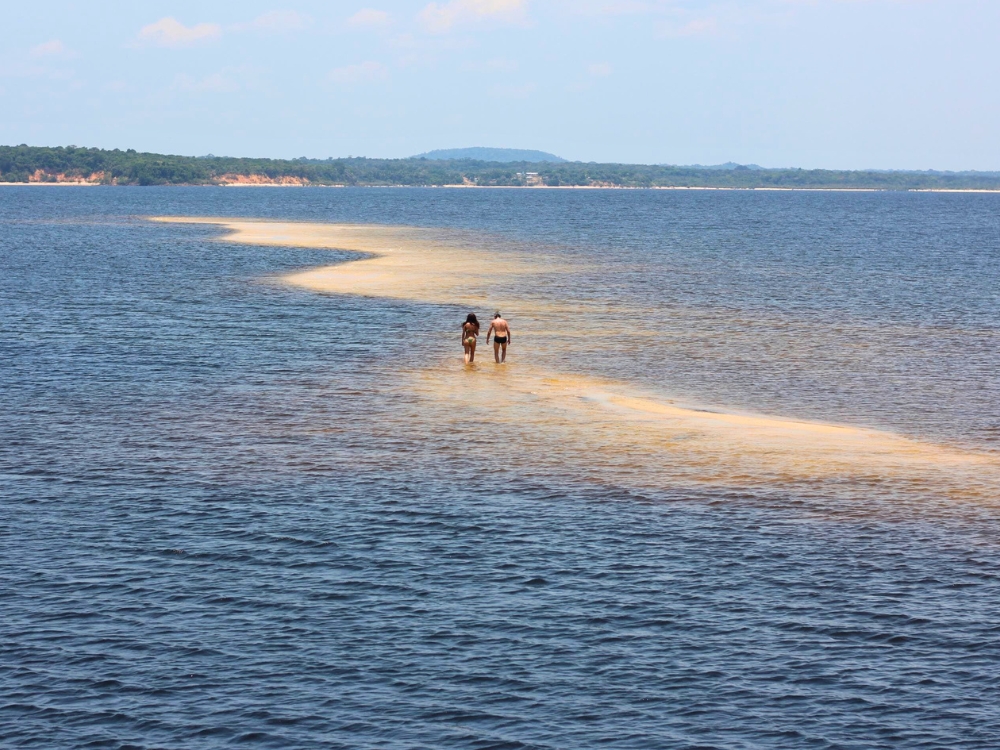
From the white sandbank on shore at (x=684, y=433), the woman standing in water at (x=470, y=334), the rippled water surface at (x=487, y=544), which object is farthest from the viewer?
the woman standing in water at (x=470, y=334)

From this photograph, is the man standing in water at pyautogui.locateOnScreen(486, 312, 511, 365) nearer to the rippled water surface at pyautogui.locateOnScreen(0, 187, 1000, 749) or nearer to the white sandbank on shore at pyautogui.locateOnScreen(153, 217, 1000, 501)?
the white sandbank on shore at pyautogui.locateOnScreen(153, 217, 1000, 501)

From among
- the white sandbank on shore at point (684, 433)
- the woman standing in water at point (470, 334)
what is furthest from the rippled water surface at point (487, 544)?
the woman standing in water at point (470, 334)

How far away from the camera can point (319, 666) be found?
864 inches

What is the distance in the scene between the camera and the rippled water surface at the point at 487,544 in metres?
20.6

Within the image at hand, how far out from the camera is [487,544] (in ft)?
92.5

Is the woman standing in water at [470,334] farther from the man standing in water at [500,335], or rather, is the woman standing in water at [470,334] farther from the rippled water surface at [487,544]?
the rippled water surface at [487,544]

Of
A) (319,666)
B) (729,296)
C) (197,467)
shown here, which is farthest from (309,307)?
(319,666)

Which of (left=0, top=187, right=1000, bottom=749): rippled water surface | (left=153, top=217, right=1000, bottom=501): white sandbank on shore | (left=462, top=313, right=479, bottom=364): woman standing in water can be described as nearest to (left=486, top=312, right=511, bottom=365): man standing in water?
(left=462, top=313, right=479, bottom=364): woman standing in water

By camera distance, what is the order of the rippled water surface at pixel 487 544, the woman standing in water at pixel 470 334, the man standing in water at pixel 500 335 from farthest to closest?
the man standing in water at pixel 500 335
the woman standing in water at pixel 470 334
the rippled water surface at pixel 487 544

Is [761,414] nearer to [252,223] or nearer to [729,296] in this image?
[729,296]

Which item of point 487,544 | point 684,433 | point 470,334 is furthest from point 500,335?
point 487,544

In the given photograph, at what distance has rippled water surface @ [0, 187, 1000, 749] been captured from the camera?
20578 millimetres

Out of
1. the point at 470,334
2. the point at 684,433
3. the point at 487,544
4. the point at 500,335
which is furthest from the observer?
the point at 500,335

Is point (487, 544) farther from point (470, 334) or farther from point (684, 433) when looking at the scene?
point (470, 334)
